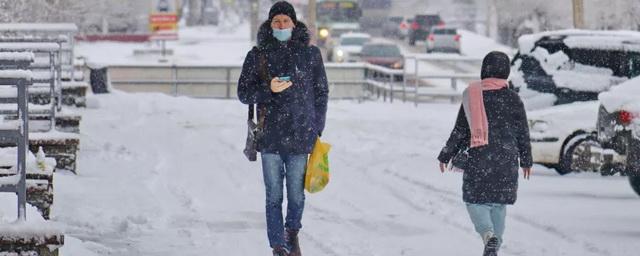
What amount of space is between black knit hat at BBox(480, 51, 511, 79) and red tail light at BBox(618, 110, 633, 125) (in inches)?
142

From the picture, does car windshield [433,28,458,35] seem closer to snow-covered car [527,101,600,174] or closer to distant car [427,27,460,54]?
distant car [427,27,460,54]

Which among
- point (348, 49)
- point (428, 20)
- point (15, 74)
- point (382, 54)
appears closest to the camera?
point (15, 74)

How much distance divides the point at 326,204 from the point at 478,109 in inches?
185

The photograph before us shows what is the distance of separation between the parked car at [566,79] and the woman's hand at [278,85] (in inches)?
314

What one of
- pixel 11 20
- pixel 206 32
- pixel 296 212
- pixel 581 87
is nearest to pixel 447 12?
pixel 206 32

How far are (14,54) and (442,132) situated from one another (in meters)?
15.1

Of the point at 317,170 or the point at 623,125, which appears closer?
the point at 317,170

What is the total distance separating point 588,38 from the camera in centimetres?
1791

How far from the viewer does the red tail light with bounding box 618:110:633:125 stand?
12.7 metres

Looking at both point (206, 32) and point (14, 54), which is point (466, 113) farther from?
point (206, 32)

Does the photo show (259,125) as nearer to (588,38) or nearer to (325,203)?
(325,203)

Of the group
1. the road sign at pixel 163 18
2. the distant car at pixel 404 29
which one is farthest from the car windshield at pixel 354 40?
the distant car at pixel 404 29

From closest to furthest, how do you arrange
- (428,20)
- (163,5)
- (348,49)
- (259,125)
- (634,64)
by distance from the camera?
(259,125) < (634,64) < (163,5) < (348,49) < (428,20)

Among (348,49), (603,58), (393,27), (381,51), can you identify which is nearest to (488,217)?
(603,58)
